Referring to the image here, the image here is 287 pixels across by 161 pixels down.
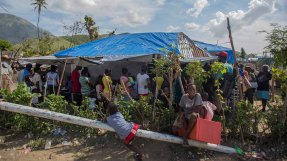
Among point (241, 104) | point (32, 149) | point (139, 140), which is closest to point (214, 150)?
point (241, 104)

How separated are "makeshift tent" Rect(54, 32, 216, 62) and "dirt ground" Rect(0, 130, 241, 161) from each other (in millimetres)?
3992

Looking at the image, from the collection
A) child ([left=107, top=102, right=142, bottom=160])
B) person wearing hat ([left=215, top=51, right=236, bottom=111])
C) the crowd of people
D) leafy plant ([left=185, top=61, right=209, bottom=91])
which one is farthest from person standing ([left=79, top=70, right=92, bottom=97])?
person wearing hat ([left=215, top=51, right=236, bottom=111])

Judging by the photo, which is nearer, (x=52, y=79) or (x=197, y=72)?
(x=197, y=72)

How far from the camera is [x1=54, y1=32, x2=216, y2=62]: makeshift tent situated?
1067 cm

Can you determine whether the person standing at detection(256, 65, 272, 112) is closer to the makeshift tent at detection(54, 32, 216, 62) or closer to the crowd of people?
the crowd of people

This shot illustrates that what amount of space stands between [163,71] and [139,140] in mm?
1565

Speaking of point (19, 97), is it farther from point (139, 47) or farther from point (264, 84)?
point (264, 84)

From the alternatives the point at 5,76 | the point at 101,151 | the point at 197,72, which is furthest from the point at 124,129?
the point at 5,76

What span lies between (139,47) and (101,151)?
205 inches

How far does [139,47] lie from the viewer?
11094 mm

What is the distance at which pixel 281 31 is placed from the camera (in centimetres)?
636

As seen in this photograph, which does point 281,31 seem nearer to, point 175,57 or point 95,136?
point 175,57

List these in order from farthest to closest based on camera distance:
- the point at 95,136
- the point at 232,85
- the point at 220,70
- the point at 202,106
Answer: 1. the point at 232,85
2. the point at 95,136
3. the point at 220,70
4. the point at 202,106

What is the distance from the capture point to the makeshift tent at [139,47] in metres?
10.7
